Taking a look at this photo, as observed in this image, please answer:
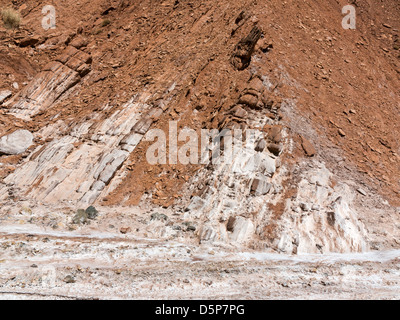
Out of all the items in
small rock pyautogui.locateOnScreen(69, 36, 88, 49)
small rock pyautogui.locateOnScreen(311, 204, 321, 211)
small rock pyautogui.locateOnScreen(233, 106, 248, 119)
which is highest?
small rock pyautogui.locateOnScreen(69, 36, 88, 49)

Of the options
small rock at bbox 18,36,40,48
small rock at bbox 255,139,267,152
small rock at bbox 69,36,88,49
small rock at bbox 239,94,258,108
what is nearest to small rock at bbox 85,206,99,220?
small rock at bbox 255,139,267,152

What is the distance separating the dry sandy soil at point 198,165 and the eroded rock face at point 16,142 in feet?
1.20

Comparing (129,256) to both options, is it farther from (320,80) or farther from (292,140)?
(320,80)

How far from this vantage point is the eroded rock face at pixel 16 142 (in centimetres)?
1359

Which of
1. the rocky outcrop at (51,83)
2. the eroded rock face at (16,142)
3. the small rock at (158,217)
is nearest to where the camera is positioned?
the small rock at (158,217)

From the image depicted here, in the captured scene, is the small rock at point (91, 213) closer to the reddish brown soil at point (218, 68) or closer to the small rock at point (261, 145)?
the reddish brown soil at point (218, 68)

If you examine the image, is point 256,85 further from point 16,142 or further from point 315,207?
point 16,142

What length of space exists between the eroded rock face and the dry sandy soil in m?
0.37

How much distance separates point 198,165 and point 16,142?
811 centimetres

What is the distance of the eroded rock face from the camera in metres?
13.6

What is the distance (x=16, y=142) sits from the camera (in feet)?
45.3

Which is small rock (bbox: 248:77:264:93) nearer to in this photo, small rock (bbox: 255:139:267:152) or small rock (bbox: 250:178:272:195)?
small rock (bbox: 255:139:267:152)

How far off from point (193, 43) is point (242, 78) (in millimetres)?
3998

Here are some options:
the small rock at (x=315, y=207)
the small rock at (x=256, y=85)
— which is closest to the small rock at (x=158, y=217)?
the small rock at (x=315, y=207)
